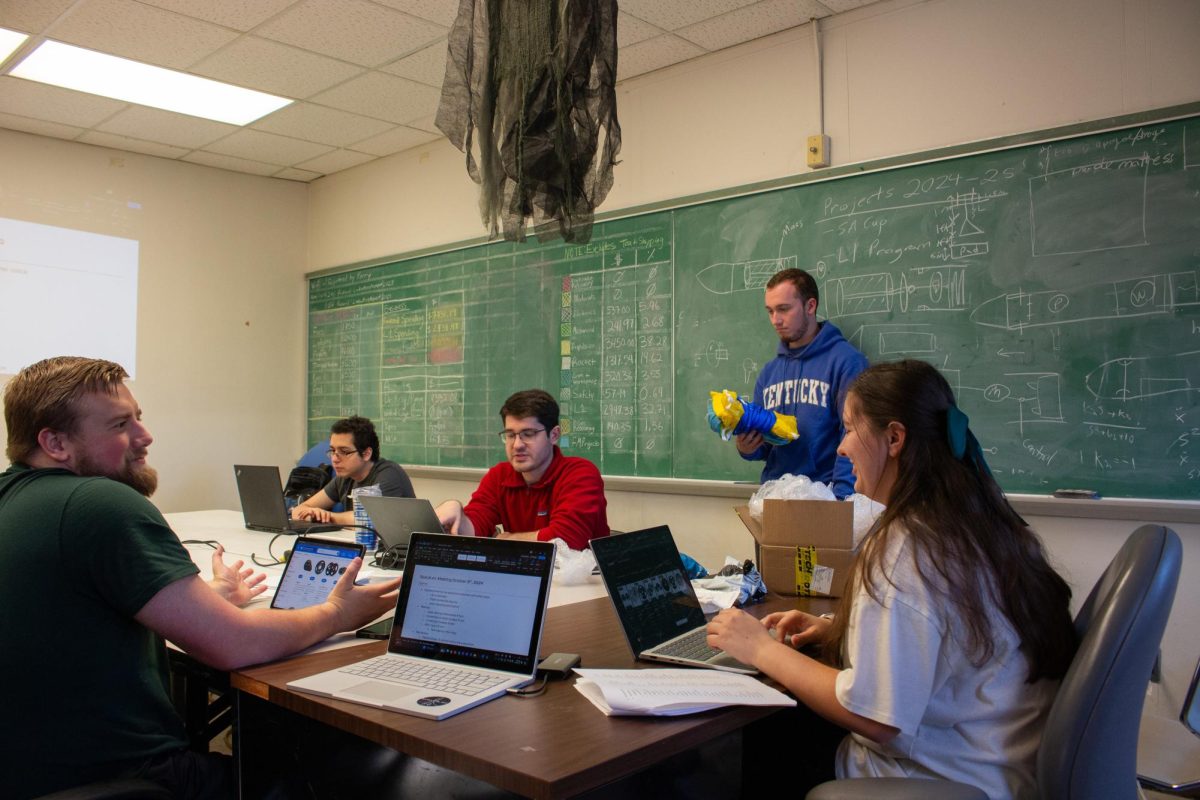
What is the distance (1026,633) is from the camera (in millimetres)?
1263

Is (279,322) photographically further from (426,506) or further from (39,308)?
(426,506)

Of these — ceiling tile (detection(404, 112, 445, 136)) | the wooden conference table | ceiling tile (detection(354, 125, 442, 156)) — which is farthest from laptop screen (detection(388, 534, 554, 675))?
ceiling tile (detection(354, 125, 442, 156))

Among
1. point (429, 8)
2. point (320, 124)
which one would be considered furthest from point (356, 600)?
point (320, 124)

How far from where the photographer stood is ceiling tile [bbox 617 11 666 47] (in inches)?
142

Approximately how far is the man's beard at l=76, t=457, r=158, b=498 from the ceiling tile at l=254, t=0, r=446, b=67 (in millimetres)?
2431

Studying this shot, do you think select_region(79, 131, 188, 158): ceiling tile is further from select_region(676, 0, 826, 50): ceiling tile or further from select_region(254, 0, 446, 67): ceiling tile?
select_region(676, 0, 826, 50): ceiling tile

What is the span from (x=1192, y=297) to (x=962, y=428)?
6.37 feet

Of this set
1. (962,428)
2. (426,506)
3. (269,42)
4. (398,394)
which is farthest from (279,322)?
(962,428)

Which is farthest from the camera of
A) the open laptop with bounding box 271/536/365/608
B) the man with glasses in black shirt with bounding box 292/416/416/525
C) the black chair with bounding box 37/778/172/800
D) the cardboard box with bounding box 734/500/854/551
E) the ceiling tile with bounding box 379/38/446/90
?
the ceiling tile with bounding box 379/38/446/90

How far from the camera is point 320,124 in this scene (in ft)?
16.3

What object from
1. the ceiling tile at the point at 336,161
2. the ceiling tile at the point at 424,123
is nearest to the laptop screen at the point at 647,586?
the ceiling tile at the point at 424,123

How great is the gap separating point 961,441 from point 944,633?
0.30m

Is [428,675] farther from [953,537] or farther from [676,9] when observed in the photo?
[676,9]

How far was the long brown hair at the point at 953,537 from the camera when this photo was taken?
1261 mm
